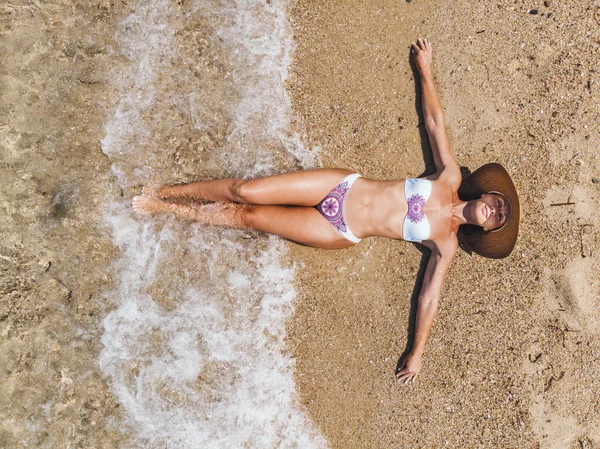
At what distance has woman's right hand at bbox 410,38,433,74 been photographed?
3863 mm

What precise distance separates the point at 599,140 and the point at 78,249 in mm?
4719

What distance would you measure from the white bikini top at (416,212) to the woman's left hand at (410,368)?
42.3 inches

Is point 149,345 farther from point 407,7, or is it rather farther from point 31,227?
point 407,7

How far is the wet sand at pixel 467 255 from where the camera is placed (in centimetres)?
390

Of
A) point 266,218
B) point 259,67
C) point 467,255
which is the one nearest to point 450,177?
point 467,255

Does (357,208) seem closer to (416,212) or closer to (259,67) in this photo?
(416,212)

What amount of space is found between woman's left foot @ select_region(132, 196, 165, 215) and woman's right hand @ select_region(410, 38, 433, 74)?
2572 mm

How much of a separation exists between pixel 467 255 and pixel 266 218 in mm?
1845

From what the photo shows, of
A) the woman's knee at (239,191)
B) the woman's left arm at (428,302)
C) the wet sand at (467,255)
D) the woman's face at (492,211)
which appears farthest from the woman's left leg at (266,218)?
the woman's face at (492,211)

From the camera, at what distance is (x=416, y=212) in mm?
3566

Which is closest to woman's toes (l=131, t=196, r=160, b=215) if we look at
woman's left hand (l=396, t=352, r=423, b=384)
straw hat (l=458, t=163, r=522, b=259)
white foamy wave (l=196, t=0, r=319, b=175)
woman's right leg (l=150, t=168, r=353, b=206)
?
woman's right leg (l=150, t=168, r=353, b=206)

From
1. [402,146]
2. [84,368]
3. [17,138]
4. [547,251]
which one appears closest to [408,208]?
[402,146]

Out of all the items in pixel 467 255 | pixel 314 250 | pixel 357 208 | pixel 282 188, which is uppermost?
pixel 282 188

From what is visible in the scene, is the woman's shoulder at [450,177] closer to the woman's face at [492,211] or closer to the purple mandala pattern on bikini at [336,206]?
the woman's face at [492,211]
